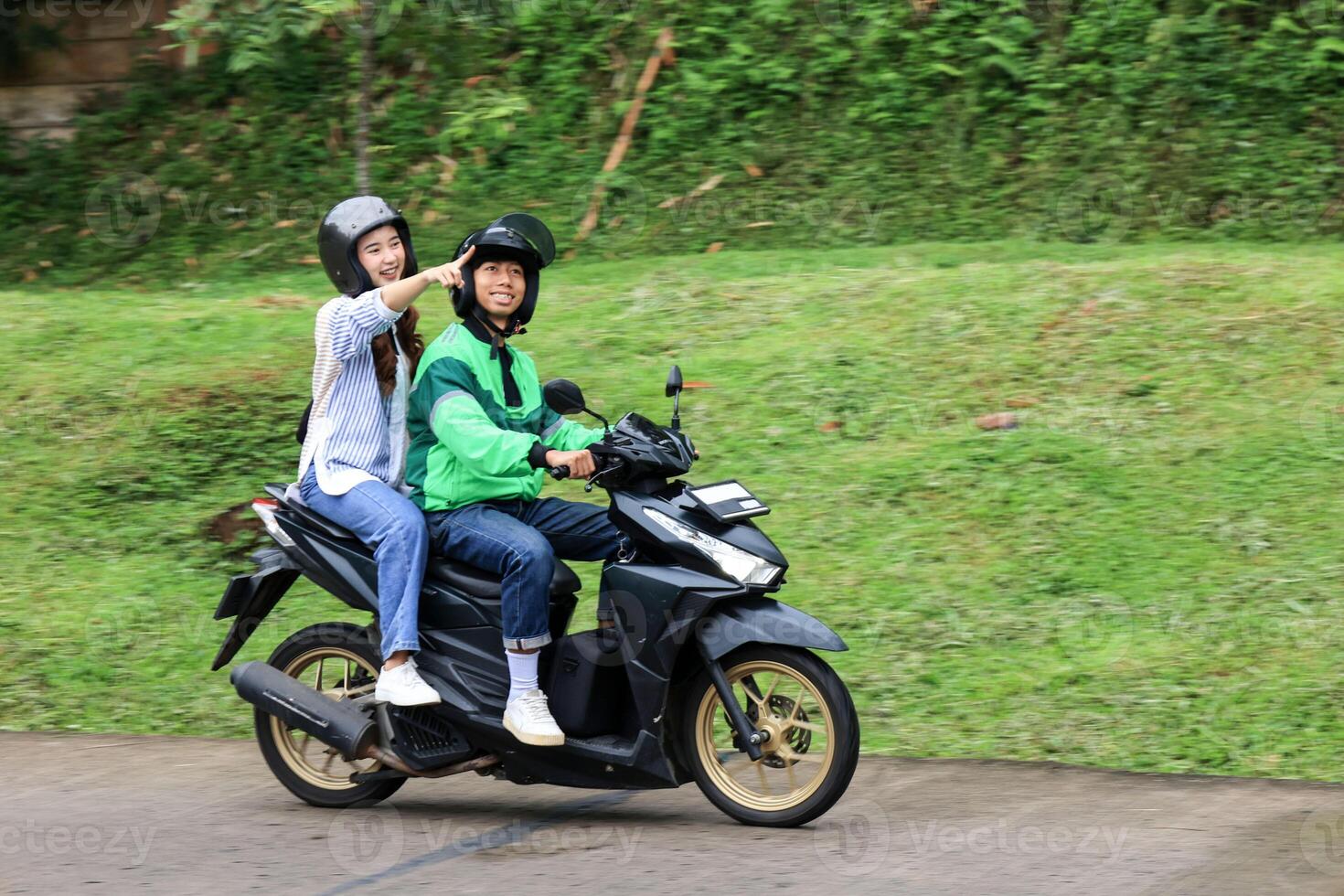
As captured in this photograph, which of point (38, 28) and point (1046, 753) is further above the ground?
point (38, 28)

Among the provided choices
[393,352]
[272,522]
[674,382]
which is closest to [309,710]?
[272,522]

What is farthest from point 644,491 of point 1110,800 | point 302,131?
point 302,131

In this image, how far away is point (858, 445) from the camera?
9.25 meters

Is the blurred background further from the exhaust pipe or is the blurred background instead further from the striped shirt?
the striped shirt

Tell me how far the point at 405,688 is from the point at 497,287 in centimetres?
139

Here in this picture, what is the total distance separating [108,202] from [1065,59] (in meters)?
8.36

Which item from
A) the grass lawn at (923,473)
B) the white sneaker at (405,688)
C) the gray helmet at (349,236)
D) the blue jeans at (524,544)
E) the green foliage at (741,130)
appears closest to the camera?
the blue jeans at (524,544)

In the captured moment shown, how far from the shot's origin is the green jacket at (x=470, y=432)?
5.48 meters

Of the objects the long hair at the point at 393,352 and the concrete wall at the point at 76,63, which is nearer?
the long hair at the point at 393,352

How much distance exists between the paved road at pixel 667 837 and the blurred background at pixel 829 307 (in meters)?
0.60

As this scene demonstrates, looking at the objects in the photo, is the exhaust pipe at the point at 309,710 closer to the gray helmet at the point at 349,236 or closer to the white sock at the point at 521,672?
the white sock at the point at 521,672

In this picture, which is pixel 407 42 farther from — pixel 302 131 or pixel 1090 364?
pixel 1090 364

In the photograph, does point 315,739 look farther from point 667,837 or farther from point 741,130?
point 741,130

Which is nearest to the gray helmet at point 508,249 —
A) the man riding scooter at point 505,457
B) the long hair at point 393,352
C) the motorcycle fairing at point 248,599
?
the man riding scooter at point 505,457
